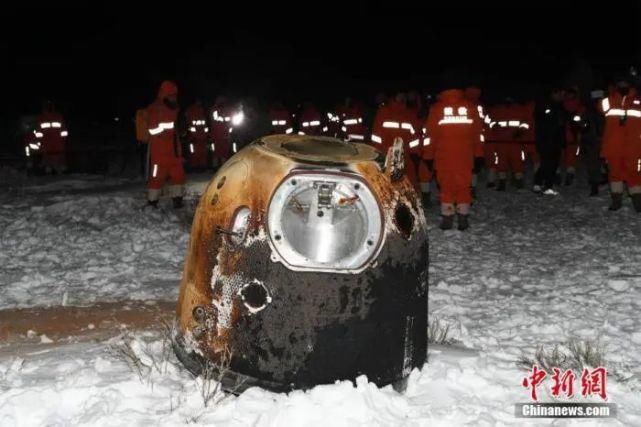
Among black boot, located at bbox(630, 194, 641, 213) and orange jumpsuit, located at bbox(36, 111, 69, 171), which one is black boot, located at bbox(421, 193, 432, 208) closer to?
black boot, located at bbox(630, 194, 641, 213)

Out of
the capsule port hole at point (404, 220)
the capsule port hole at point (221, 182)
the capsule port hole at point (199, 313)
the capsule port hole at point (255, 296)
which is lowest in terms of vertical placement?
the capsule port hole at point (199, 313)

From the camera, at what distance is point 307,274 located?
3139mm

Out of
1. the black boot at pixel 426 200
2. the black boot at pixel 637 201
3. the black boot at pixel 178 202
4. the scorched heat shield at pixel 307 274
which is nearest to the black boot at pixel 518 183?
the black boot at pixel 426 200

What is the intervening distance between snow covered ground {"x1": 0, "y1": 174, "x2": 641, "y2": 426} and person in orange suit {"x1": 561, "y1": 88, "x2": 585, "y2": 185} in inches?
81.6

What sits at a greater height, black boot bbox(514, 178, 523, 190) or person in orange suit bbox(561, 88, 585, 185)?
person in orange suit bbox(561, 88, 585, 185)

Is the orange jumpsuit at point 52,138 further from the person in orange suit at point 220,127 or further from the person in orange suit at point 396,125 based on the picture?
the person in orange suit at point 396,125

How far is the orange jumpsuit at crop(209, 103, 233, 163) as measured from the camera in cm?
1698

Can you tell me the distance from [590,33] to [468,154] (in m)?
32.0

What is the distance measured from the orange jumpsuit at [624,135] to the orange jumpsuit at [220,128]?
968 cm

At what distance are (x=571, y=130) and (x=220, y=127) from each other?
331 inches

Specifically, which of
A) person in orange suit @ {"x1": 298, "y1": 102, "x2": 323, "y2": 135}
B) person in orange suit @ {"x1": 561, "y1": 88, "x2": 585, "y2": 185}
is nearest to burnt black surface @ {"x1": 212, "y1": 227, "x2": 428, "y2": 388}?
person in orange suit @ {"x1": 561, "y1": 88, "x2": 585, "y2": 185}

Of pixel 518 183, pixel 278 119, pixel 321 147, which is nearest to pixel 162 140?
pixel 321 147

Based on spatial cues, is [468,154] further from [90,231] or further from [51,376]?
[51,376]

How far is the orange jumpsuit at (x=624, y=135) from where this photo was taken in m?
9.60
